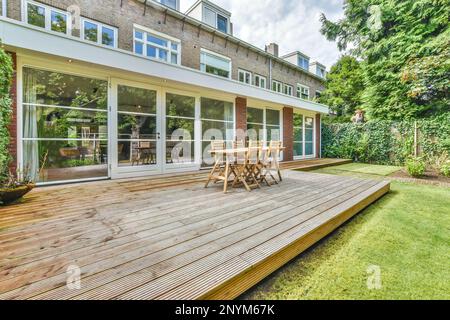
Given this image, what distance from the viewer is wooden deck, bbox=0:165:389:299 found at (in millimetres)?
1408

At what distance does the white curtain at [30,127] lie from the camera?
13.6 ft

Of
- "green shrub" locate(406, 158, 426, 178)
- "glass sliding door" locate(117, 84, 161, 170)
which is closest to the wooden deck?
"glass sliding door" locate(117, 84, 161, 170)

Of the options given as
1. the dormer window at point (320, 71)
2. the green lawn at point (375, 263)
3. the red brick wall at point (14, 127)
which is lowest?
the green lawn at point (375, 263)

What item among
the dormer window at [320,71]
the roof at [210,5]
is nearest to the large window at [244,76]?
the roof at [210,5]

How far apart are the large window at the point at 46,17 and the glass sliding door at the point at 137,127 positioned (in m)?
3.02

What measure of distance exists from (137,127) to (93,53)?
180 cm

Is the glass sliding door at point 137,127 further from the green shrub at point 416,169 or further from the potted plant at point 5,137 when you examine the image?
the green shrub at point 416,169

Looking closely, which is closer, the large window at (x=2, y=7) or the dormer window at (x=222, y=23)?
the large window at (x=2, y=7)

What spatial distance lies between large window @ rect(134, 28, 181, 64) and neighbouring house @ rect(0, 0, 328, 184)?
38mm

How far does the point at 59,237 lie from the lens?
6.82 feet

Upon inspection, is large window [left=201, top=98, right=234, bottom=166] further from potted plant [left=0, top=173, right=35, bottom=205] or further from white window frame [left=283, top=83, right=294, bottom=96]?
white window frame [left=283, top=83, right=294, bottom=96]

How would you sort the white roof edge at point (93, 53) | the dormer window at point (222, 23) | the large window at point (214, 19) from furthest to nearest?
the dormer window at point (222, 23)
the large window at point (214, 19)
the white roof edge at point (93, 53)

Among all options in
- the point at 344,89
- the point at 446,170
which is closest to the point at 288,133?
the point at 446,170

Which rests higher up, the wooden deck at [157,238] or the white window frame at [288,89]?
the white window frame at [288,89]
